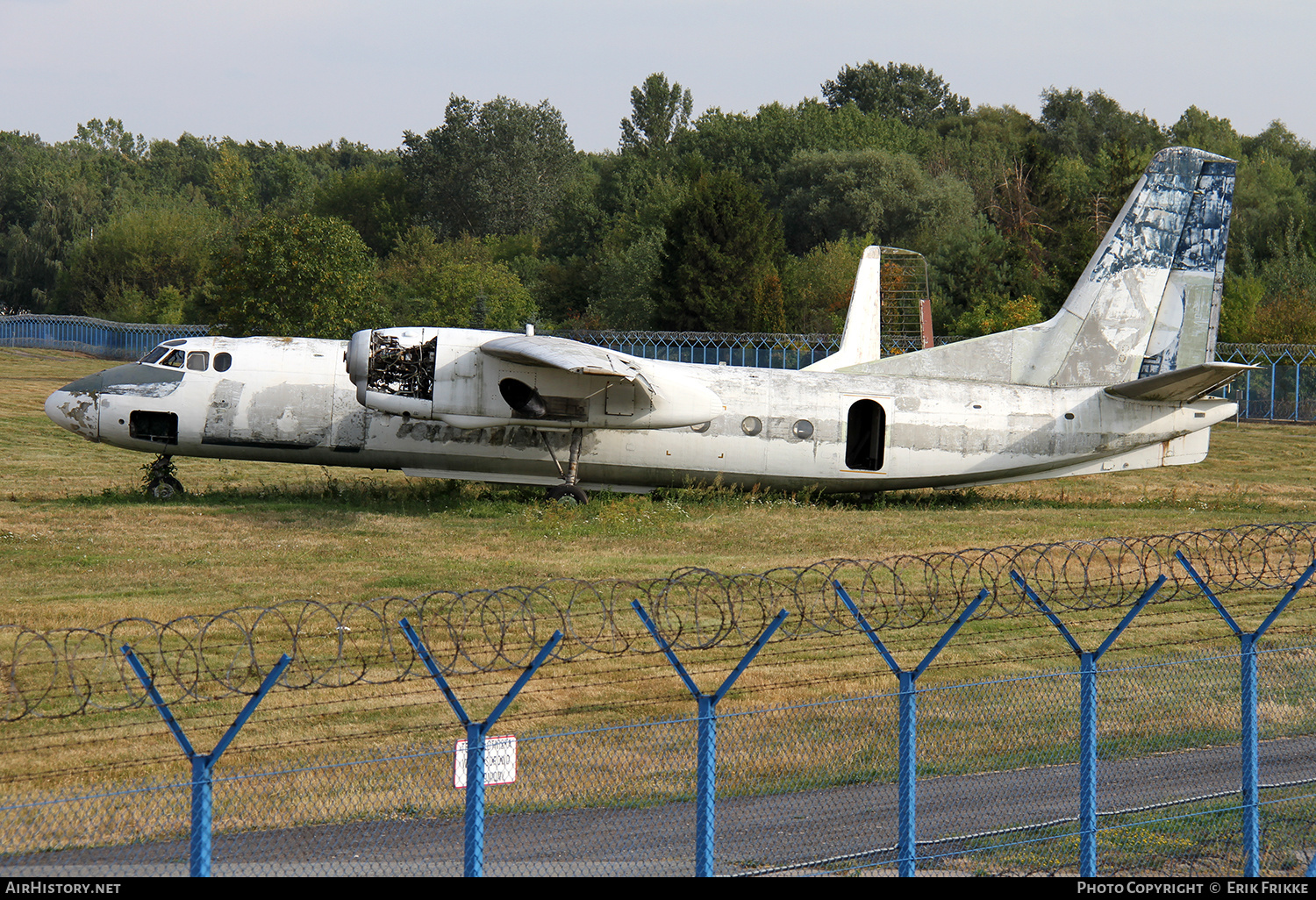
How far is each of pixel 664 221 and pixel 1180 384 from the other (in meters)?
70.0

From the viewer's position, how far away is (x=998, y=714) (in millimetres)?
13766

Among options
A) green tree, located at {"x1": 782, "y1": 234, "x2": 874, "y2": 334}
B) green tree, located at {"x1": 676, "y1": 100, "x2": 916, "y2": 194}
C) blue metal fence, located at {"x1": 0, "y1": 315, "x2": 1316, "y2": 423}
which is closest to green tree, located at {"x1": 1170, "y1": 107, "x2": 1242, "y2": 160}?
green tree, located at {"x1": 676, "y1": 100, "x2": 916, "y2": 194}

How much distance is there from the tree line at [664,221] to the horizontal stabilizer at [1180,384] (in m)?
39.2

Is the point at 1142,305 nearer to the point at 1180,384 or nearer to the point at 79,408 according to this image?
the point at 1180,384

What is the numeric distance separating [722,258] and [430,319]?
1871 centimetres

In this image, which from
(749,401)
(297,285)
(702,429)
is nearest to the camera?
(702,429)

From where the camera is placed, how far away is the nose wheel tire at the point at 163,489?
25.6m

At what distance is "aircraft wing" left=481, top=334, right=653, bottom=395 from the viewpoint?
889 inches

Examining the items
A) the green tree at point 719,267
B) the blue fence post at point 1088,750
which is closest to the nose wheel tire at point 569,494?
the blue fence post at point 1088,750

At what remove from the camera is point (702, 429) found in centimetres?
2558

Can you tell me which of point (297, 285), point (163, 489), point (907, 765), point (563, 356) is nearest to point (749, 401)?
point (563, 356)

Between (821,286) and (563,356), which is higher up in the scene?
(821,286)

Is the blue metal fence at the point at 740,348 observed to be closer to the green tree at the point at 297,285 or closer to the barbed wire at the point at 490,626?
the green tree at the point at 297,285

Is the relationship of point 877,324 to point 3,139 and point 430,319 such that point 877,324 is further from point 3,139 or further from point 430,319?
point 3,139
